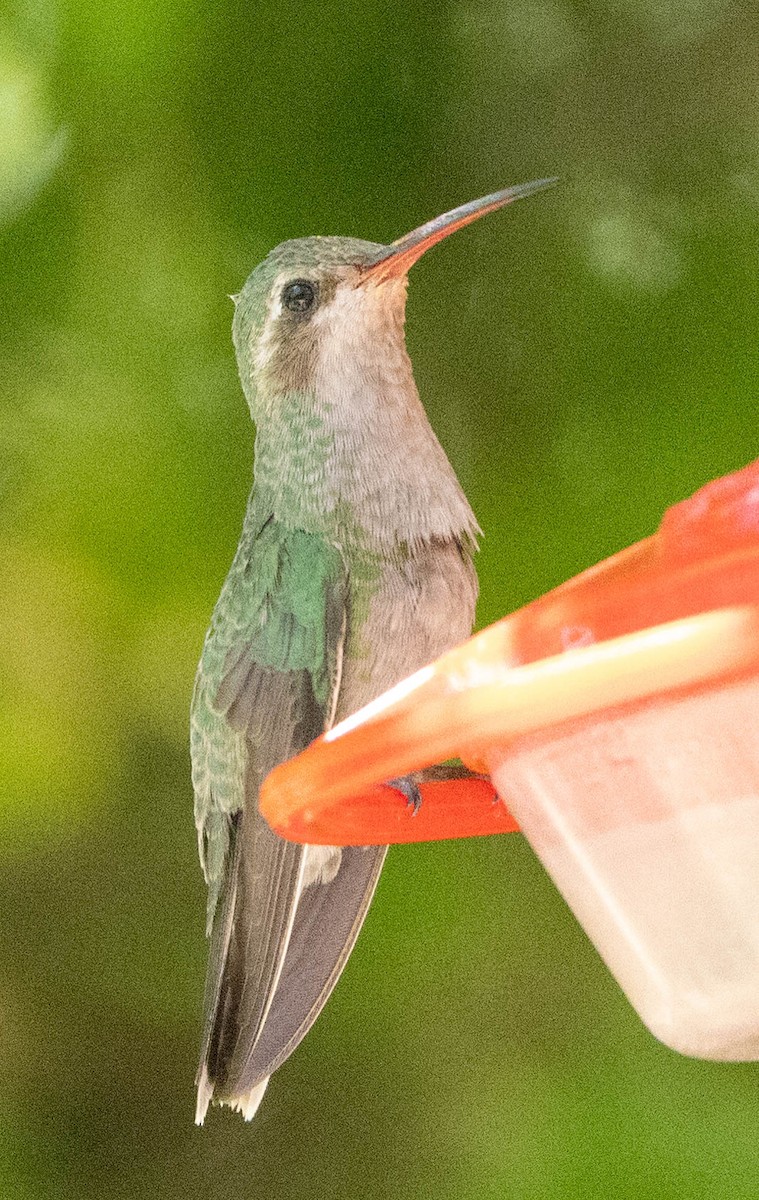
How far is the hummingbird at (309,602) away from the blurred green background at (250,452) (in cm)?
66

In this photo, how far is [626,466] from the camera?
2607 millimetres

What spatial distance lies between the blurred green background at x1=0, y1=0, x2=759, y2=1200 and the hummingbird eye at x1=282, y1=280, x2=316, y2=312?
30.0 inches

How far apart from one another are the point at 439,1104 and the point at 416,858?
1.47 ft

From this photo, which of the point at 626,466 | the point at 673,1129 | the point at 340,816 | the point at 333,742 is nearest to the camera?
the point at 333,742

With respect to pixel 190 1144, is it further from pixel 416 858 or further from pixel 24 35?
pixel 24 35

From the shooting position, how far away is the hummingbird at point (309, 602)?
1741 millimetres

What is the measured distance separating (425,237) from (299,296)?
10.7 inches

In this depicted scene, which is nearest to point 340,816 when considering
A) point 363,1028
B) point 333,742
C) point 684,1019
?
point 333,742

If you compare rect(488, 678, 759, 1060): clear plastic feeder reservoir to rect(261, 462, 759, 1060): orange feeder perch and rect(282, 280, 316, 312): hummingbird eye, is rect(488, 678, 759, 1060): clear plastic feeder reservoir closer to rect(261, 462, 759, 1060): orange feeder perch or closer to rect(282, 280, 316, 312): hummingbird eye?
rect(261, 462, 759, 1060): orange feeder perch

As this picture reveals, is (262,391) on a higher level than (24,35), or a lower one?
lower

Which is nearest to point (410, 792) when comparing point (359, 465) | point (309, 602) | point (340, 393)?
point (309, 602)

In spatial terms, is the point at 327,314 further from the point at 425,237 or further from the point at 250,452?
the point at 250,452

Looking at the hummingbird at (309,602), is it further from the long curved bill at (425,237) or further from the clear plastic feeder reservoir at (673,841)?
the clear plastic feeder reservoir at (673,841)

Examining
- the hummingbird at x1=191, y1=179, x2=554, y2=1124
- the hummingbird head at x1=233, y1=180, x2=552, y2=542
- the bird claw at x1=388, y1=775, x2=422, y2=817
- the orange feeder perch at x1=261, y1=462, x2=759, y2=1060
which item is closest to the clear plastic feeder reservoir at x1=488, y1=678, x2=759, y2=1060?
the orange feeder perch at x1=261, y1=462, x2=759, y2=1060
